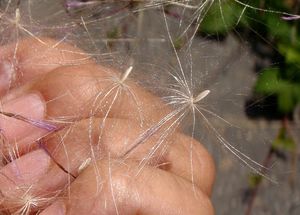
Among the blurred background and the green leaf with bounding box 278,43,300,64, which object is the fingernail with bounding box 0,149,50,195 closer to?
the blurred background

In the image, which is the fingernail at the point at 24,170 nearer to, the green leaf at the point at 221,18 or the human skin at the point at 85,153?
the human skin at the point at 85,153

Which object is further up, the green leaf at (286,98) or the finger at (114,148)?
the finger at (114,148)

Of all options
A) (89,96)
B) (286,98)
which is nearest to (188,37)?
(89,96)

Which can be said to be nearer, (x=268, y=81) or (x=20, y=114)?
(x=20, y=114)

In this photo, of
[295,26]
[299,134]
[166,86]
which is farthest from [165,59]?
[299,134]

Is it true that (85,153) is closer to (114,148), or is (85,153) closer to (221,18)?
(114,148)

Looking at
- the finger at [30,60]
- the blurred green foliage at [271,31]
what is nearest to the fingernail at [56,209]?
the finger at [30,60]

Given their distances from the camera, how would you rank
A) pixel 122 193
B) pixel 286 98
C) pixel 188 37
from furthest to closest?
pixel 286 98, pixel 188 37, pixel 122 193

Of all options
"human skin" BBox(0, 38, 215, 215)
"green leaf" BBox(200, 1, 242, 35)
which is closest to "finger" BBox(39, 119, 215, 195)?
"human skin" BBox(0, 38, 215, 215)
